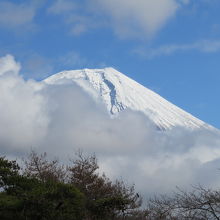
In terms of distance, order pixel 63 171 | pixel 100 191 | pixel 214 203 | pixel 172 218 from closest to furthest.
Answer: pixel 214 203, pixel 172 218, pixel 100 191, pixel 63 171

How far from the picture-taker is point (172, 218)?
8.63m

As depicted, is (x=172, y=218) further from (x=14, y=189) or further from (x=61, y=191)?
(x=14, y=189)

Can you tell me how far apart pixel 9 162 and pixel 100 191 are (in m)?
9.96

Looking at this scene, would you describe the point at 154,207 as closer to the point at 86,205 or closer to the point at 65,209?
the point at 65,209

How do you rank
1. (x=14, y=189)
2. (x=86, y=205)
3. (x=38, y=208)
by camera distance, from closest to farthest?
(x=38, y=208) < (x=14, y=189) < (x=86, y=205)

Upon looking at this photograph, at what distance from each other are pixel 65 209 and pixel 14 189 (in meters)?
3.12

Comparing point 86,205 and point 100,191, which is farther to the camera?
point 100,191

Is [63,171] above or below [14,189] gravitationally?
above

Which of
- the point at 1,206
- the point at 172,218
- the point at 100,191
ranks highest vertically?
the point at 100,191

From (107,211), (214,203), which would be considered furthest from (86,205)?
(214,203)

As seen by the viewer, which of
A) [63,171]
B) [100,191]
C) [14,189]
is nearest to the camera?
[14,189]

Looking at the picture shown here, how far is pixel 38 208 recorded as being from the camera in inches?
703

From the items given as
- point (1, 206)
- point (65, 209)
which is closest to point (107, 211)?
point (65, 209)

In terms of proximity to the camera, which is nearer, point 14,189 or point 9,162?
point 14,189
